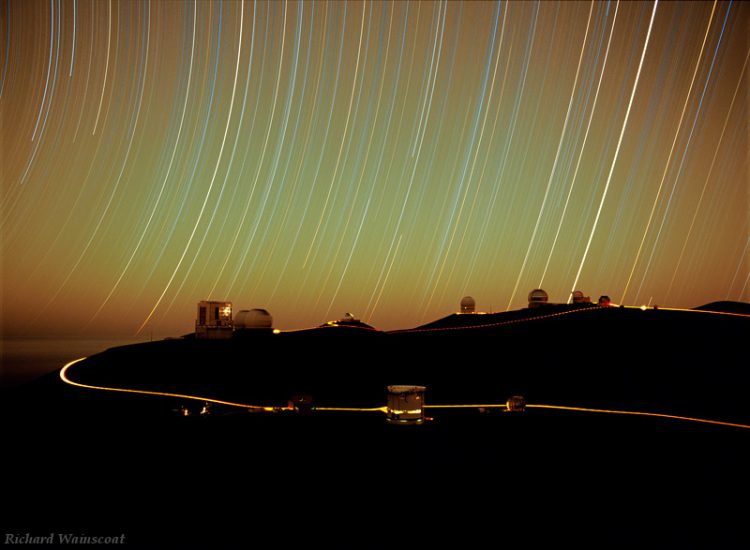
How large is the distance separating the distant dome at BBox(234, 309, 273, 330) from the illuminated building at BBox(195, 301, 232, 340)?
0.61 meters

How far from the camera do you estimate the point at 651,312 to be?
81.0ft

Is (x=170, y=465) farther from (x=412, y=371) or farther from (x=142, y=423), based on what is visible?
(x=412, y=371)

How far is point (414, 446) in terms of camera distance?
43.0 ft

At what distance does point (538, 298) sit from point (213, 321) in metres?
19.9

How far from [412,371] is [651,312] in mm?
11118

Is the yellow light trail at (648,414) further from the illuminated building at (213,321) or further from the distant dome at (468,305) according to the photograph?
the distant dome at (468,305)

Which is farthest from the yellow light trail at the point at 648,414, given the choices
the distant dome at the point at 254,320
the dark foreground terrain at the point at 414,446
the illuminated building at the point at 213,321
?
the illuminated building at the point at 213,321

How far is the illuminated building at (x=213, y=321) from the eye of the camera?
Answer: 29.3 metres

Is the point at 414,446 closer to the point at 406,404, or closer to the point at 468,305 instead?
the point at 406,404

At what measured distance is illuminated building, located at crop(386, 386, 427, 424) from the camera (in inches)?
610

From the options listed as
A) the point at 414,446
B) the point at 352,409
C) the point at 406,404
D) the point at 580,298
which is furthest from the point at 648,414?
the point at 580,298

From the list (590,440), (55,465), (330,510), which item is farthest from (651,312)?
(55,465)

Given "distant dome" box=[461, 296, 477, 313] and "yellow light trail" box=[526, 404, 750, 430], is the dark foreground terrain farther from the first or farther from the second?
"distant dome" box=[461, 296, 477, 313]

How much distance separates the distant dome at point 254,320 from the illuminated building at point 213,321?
61 cm
